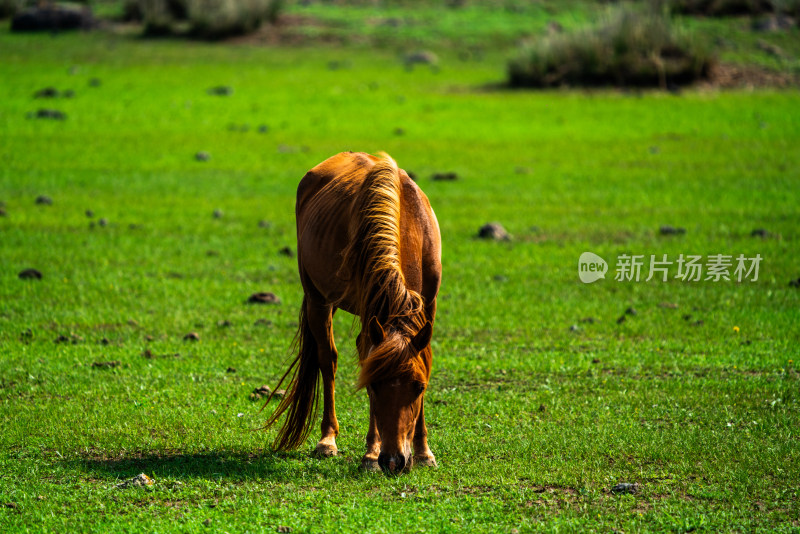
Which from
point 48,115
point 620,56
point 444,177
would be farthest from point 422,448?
point 620,56

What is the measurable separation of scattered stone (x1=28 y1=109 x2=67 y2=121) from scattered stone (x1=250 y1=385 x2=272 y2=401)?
18154mm

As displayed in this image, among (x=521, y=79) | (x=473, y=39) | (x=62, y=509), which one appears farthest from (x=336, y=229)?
(x=473, y=39)

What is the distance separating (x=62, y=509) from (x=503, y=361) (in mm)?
4676

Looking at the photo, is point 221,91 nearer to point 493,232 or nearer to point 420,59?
point 420,59

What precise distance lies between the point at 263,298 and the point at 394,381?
5.87 meters

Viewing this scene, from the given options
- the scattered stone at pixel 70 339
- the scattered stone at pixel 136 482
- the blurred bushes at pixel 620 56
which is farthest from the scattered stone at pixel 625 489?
the blurred bushes at pixel 620 56

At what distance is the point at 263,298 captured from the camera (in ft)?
37.5

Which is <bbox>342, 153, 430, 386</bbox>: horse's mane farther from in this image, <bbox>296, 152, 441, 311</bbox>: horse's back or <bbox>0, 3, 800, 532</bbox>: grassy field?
<bbox>0, 3, 800, 532</bbox>: grassy field

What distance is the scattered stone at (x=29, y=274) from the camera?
1207 cm

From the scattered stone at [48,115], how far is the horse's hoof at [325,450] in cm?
1970

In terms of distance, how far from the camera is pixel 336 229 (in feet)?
22.7

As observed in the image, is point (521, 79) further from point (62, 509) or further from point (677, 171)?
point (62, 509)

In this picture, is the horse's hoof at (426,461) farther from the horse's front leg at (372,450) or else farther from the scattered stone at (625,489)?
the scattered stone at (625,489)

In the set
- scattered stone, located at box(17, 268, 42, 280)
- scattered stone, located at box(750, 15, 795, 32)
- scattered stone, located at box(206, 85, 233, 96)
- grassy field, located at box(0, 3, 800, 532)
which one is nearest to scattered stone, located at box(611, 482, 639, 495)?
grassy field, located at box(0, 3, 800, 532)
